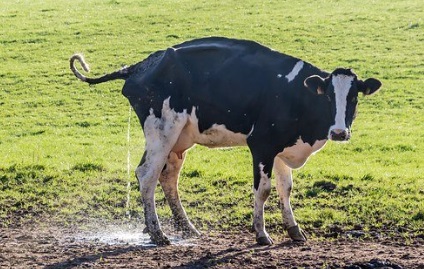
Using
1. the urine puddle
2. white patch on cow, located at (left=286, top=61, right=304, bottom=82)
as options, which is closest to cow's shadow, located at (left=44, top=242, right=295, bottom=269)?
the urine puddle

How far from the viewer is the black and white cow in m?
13.8

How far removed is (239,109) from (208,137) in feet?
2.18

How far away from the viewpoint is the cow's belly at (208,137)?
1423cm

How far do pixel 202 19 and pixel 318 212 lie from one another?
25.4 meters

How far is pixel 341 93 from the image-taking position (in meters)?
13.4

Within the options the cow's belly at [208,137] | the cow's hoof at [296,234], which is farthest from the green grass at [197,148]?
the cow's belly at [208,137]

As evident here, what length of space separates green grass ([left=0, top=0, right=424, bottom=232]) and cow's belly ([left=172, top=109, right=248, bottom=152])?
54.9 inches

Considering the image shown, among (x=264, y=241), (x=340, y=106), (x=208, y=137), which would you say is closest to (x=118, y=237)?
(x=208, y=137)

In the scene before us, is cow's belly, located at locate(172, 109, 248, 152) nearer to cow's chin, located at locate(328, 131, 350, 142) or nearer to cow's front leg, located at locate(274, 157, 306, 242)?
cow's front leg, located at locate(274, 157, 306, 242)

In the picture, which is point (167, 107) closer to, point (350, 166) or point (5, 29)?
point (350, 166)

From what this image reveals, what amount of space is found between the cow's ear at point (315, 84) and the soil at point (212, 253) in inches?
80.6

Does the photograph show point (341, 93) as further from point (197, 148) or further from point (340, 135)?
point (197, 148)

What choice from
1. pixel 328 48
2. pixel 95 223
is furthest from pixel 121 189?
pixel 328 48

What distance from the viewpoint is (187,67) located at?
570 inches
